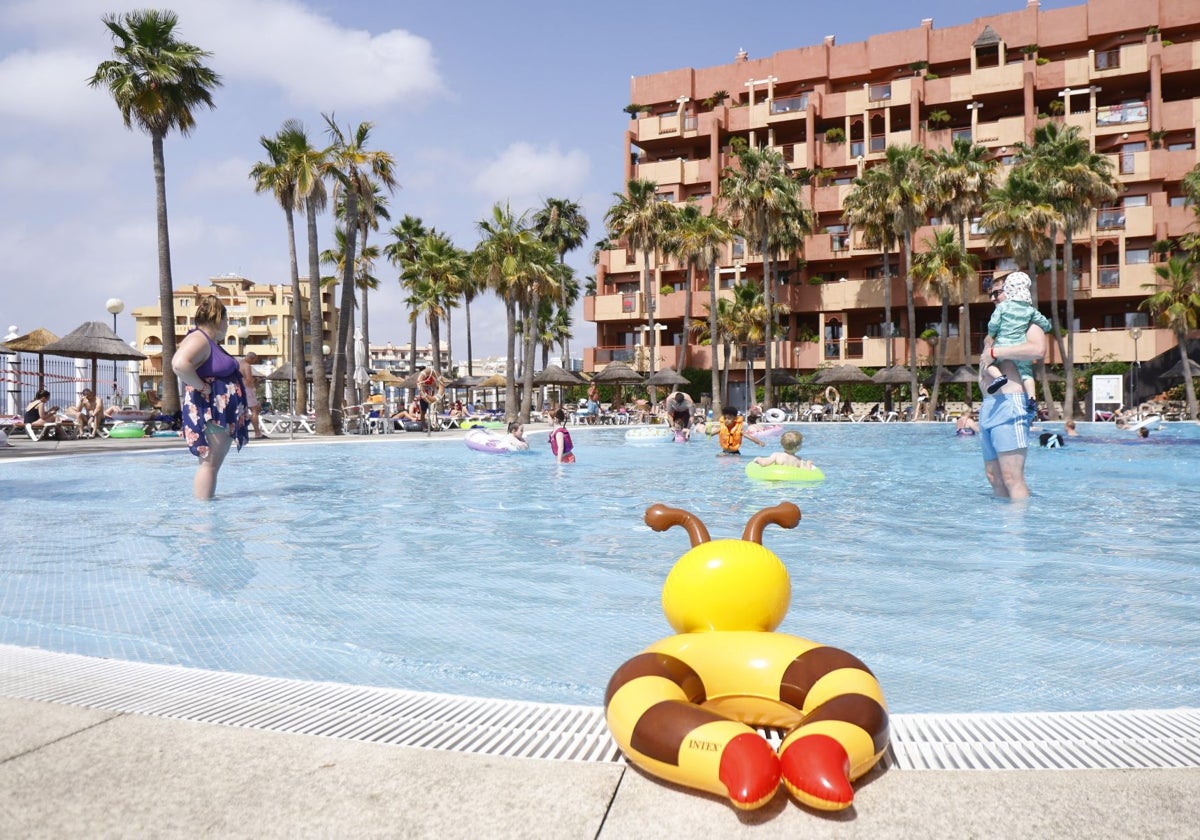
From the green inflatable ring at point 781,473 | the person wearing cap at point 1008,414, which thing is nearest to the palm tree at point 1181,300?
the green inflatable ring at point 781,473

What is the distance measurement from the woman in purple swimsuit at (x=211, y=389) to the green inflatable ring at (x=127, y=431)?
15422 mm

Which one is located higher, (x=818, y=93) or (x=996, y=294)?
(x=818, y=93)

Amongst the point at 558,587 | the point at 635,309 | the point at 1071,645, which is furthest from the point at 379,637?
the point at 635,309

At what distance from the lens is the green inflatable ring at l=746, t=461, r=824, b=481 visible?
38.6ft

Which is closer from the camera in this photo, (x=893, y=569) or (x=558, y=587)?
(x=558, y=587)

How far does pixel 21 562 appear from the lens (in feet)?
20.2

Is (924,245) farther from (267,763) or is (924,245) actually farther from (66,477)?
(267,763)

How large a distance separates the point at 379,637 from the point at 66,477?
1059cm

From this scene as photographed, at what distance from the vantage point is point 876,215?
40.6 m

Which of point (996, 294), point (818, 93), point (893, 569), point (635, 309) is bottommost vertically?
point (893, 569)

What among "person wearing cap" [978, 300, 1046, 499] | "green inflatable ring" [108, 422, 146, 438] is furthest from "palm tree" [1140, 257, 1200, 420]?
"green inflatable ring" [108, 422, 146, 438]

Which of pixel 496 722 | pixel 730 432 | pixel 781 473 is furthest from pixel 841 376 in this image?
pixel 496 722

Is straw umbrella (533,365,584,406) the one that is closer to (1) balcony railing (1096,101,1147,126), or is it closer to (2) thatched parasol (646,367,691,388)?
(2) thatched parasol (646,367,691,388)

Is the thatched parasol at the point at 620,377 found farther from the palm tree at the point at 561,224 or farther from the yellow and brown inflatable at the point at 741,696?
the yellow and brown inflatable at the point at 741,696
